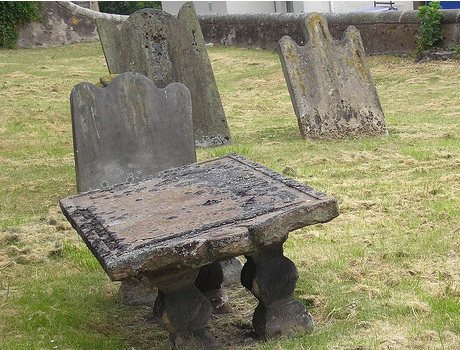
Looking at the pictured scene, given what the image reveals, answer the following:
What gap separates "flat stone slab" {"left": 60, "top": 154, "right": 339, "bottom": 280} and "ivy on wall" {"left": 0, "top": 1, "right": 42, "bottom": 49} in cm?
1434

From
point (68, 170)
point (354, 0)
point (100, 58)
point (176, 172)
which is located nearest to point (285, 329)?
point (176, 172)

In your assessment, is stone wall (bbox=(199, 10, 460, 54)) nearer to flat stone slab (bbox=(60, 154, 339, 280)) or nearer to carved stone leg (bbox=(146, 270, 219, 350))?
flat stone slab (bbox=(60, 154, 339, 280))

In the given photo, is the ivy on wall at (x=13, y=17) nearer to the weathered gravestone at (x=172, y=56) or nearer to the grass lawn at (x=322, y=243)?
the grass lawn at (x=322, y=243)

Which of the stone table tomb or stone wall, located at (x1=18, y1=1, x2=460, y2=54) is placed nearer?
the stone table tomb

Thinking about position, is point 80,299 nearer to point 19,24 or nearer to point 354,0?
point 19,24

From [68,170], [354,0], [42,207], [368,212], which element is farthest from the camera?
[354,0]

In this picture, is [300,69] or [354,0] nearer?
[300,69]

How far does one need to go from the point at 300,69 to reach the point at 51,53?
9891 mm

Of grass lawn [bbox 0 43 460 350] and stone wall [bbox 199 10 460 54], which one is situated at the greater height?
stone wall [bbox 199 10 460 54]

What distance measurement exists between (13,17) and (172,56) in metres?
10.1

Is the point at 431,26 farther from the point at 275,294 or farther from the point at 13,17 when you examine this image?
the point at 275,294

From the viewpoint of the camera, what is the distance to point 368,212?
610cm

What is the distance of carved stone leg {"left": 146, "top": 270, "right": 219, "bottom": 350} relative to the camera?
12.7 feet

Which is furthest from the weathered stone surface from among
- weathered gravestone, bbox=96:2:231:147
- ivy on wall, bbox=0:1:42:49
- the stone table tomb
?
ivy on wall, bbox=0:1:42:49
